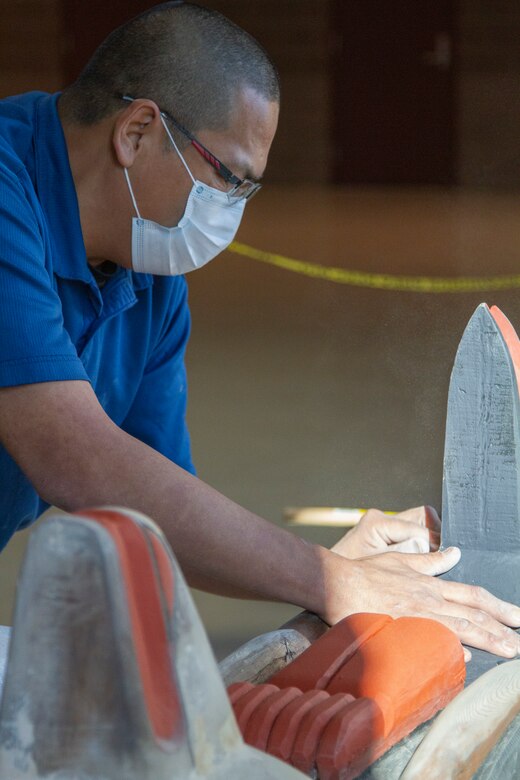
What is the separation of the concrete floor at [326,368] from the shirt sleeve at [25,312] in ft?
6.23

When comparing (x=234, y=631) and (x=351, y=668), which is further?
(x=234, y=631)

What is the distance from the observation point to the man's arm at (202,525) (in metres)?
1.36

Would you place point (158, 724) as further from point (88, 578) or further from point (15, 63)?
point (15, 63)

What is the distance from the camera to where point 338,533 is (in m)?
3.72

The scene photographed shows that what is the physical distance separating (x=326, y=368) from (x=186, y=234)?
3.42m

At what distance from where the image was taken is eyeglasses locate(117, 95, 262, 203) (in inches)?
65.2

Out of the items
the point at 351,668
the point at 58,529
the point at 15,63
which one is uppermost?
the point at 58,529

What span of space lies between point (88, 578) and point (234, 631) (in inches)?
104

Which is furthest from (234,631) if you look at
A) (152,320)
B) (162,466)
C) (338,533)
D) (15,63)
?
(15,63)

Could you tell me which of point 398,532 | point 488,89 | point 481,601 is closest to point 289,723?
point 481,601

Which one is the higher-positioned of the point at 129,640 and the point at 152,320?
the point at 129,640

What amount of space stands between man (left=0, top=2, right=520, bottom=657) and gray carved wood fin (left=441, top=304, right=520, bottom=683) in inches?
2.2

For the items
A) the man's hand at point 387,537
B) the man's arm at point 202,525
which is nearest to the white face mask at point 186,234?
the man's arm at point 202,525

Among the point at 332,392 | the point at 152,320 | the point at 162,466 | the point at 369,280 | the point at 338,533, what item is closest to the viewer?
the point at 162,466
